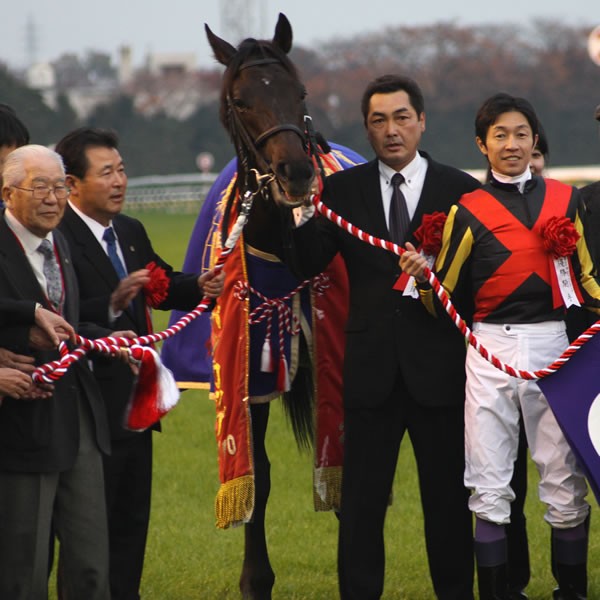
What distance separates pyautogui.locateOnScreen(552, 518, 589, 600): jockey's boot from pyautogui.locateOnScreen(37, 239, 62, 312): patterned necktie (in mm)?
2011

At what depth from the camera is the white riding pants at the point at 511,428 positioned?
14.3ft

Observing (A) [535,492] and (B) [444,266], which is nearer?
(B) [444,266]

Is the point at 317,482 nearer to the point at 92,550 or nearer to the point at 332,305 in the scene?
the point at 332,305

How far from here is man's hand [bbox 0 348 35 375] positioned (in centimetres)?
369

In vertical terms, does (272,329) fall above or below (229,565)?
above

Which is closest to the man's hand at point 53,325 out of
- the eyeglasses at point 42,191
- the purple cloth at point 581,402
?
the eyeglasses at point 42,191

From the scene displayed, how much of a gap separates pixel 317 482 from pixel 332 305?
72cm

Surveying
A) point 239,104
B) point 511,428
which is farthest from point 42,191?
point 511,428

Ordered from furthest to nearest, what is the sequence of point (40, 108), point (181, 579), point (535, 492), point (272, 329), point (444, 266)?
point (40, 108) < point (535, 492) < point (181, 579) < point (272, 329) < point (444, 266)

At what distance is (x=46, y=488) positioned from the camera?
3746 mm

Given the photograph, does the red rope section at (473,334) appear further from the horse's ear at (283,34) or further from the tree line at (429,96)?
the tree line at (429,96)

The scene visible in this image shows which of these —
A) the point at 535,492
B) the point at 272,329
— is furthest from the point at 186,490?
the point at 272,329

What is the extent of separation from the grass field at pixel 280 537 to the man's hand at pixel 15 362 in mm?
1894

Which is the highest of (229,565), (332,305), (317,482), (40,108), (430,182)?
(40,108)
